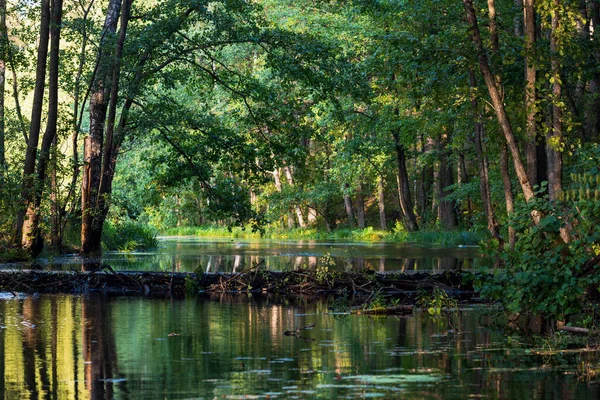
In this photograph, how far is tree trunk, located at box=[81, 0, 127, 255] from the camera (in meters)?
28.5

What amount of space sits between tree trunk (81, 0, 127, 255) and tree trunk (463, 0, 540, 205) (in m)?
14.8

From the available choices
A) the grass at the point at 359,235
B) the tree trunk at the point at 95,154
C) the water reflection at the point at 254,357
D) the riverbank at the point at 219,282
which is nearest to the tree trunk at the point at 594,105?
the riverbank at the point at 219,282

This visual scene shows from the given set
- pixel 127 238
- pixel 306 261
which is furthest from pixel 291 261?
pixel 127 238

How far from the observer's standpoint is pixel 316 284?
60.8 feet

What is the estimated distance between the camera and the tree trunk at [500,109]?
14.2 m

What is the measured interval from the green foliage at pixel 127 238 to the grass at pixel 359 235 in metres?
4.31

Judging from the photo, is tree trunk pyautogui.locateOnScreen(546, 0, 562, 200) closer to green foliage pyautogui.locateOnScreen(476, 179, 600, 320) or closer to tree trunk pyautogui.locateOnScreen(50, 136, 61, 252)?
green foliage pyautogui.locateOnScreen(476, 179, 600, 320)

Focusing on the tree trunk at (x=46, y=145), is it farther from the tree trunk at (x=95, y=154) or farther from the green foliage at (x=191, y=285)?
the green foliage at (x=191, y=285)

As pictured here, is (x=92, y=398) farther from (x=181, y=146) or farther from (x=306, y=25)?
(x=306, y=25)

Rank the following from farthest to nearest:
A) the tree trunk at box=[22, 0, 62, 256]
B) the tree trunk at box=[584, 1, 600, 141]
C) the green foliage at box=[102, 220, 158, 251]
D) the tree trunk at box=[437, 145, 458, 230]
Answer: the tree trunk at box=[437, 145, 458, 230] → the green foliage at box=[102, 220, 158, 251] → the tree trunk at box=[22, 0, 62, 256] → the tree trunk at box=[584, 1, 600, 141]

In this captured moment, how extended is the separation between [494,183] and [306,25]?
49.8 feet

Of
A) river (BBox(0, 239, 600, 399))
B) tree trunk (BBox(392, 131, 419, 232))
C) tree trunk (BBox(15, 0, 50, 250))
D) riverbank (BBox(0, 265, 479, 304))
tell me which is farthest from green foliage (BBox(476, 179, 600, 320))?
tree trunk (BBox(392, 131, 419, 232))

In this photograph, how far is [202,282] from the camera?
19344 millimetres

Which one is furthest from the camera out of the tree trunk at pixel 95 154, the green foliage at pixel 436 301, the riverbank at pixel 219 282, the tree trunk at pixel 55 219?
the tree trunk at pixel 55 219
